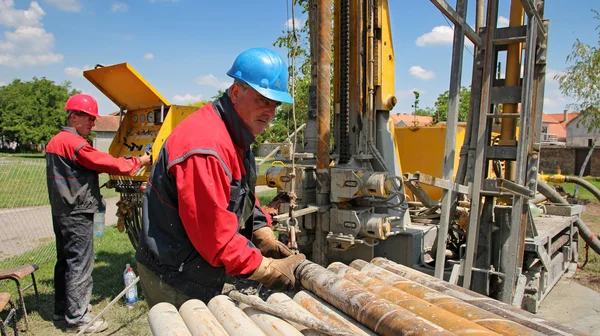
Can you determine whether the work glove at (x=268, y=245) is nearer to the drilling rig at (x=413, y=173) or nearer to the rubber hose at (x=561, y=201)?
the drilling rig at (x=413, y=173)

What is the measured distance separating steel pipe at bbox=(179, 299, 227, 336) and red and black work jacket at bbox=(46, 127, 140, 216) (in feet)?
10.0

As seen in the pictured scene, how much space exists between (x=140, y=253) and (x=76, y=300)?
2.74m

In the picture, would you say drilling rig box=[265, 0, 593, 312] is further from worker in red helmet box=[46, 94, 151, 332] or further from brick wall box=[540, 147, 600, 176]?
brick wall box=[540, 147, 600, 176]

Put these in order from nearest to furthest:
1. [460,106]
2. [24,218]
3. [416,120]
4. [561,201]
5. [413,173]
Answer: [413,173] < [561,201] < [416,120] < [24,218] < [460,106]

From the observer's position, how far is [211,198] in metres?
2.15

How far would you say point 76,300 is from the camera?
189 inches

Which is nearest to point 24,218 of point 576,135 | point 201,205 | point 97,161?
point 97,161

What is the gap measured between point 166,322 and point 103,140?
190 ft

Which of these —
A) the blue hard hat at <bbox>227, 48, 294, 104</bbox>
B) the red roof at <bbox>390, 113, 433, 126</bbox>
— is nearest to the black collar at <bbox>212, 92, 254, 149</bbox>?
the blue hard hat at <bbox>227, 48, 294, 104</bbox>

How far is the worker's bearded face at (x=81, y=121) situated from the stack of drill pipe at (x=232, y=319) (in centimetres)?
357

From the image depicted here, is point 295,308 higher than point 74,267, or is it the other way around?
point 295,308

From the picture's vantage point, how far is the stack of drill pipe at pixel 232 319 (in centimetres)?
202

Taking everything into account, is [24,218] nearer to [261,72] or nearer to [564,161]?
[261,72]

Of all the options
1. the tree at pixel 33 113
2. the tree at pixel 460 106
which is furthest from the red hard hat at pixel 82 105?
the tree at pixel 33 113
